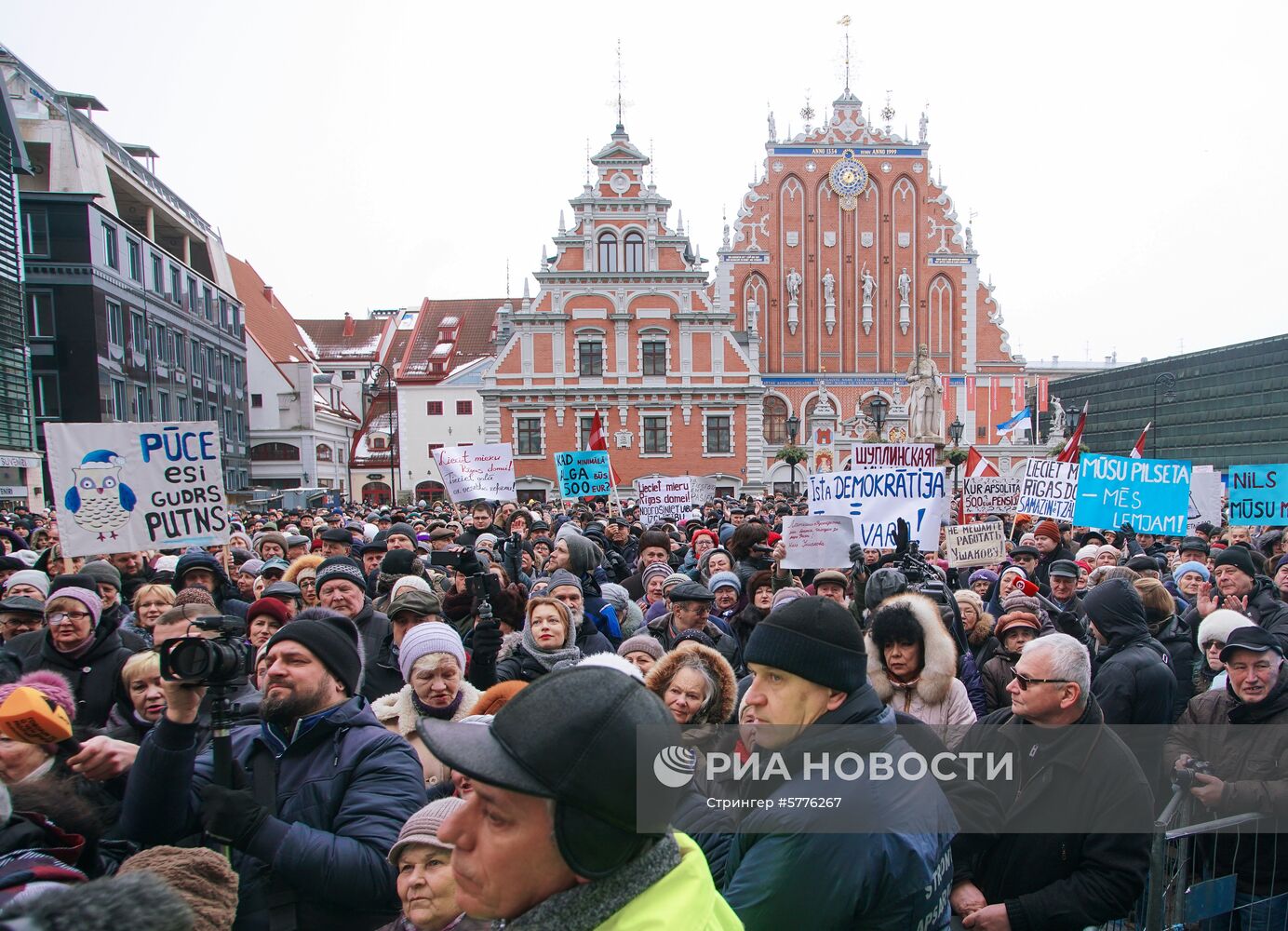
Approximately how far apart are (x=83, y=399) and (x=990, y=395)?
38837 mm

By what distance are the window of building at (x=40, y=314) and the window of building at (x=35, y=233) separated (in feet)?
4.44

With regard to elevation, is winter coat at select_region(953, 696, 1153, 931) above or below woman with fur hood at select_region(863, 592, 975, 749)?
below

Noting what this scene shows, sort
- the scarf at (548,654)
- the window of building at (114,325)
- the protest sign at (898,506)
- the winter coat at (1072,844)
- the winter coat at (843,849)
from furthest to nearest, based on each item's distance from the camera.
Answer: the window of building at (114,325), the protest sign at (898,506), the scarf at (548,654), the winter coat at (1072,844), the winter coat at (843,849)

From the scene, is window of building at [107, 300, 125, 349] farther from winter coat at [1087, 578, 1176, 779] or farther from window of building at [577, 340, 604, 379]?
winter coat at [1087, 578, 1176, 779]

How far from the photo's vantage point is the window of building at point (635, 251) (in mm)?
39625

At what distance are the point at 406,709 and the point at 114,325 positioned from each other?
1333 inches

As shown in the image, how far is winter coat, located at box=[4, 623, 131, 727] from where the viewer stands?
463cm

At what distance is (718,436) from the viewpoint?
134 feet

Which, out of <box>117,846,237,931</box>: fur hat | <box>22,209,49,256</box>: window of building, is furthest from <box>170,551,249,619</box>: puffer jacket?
<box>22,209,49,256</box>: window of building

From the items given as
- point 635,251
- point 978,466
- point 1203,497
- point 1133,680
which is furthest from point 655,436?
point 1133,680

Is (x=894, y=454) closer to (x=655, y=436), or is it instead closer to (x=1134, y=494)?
(x=1134, y=494)

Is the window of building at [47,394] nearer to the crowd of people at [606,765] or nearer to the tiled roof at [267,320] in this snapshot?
the tiled roof at [267,320]

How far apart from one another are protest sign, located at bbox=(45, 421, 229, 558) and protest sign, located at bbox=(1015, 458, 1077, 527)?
9242mm

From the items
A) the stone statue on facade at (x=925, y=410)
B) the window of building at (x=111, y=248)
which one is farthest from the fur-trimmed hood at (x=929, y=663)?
the window of building at (x=111, y=248)
